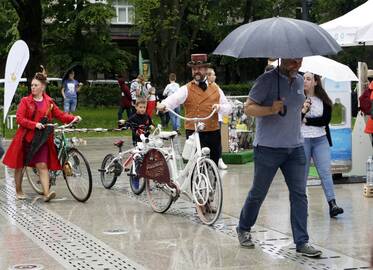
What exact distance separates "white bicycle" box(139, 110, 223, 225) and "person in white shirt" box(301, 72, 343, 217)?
1.10 m

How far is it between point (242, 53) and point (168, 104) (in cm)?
241

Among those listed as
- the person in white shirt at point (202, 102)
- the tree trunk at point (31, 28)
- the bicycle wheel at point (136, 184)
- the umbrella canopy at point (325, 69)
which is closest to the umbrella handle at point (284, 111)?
the umbrella canopy at point (325, 69)

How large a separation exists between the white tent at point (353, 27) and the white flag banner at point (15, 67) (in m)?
4.91

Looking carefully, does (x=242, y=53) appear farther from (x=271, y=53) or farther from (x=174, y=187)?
(x=174, y=187)

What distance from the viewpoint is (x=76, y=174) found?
31.6 feet

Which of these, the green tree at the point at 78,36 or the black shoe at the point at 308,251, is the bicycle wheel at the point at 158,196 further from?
the green tree at the point at 78,36

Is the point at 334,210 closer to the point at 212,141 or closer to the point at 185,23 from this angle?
the point at 212,141

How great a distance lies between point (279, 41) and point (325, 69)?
7.88 ft

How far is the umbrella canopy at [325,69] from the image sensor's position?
26.2ft

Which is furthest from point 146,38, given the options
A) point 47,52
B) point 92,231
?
point 92,231

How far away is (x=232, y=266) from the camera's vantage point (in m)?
6.14

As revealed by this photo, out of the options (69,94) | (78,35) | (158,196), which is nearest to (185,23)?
(78,35)

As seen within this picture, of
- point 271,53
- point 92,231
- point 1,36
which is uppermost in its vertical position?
point 1,36

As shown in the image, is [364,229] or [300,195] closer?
[300,195]
